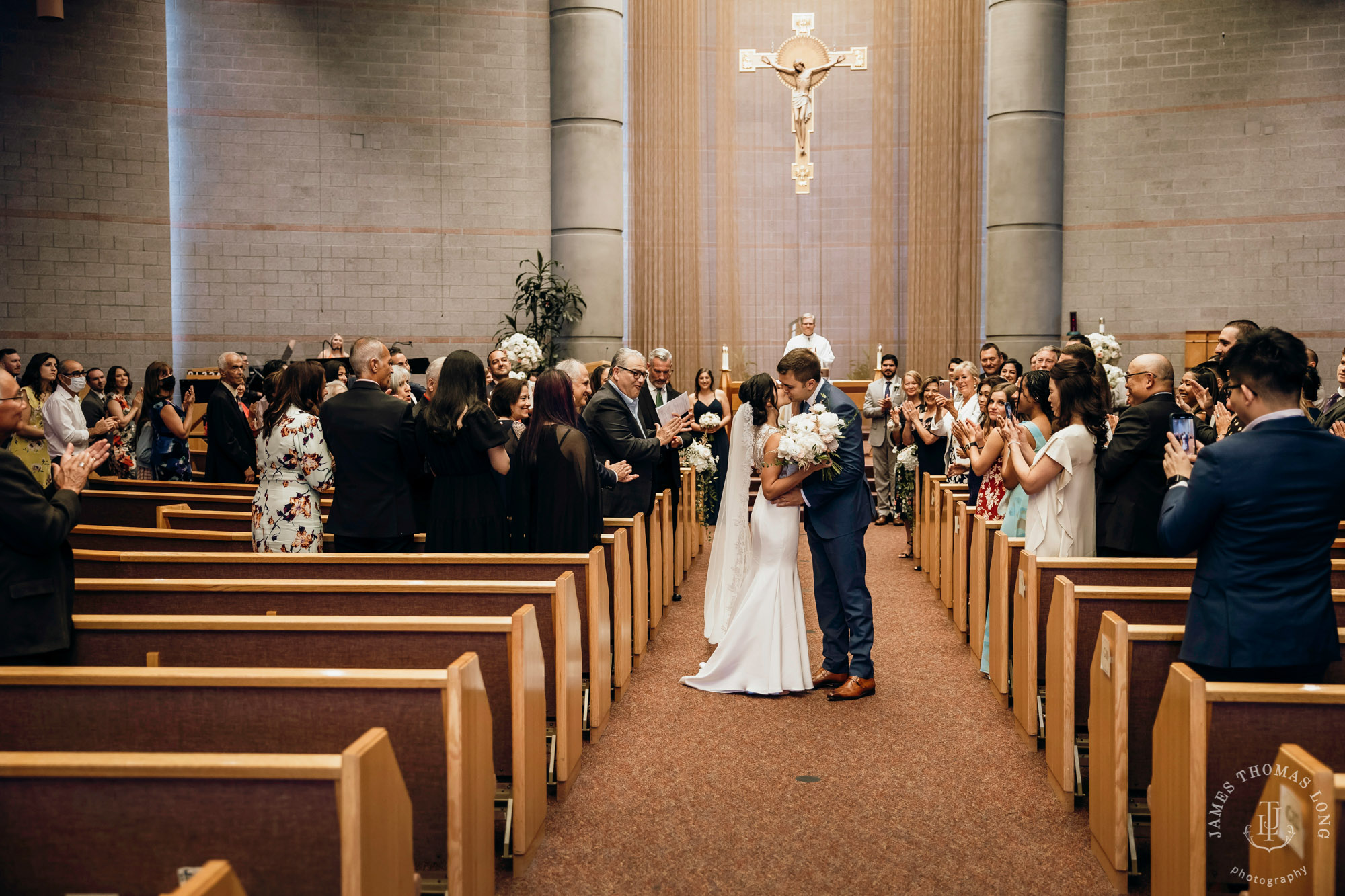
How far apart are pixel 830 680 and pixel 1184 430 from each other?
1851 mm

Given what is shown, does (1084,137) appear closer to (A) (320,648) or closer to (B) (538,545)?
(B) (538,545)

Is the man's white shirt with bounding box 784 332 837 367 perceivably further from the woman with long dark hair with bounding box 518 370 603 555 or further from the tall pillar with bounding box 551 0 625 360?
the woman with long dark hair with bounding box 518 370 603 555

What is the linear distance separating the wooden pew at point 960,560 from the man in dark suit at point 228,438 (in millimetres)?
4282

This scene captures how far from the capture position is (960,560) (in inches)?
223

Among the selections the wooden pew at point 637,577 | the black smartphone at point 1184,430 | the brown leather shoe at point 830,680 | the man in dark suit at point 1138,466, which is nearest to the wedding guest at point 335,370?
the wooden pew at point 637,577

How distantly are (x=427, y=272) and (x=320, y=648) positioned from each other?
9136 mm

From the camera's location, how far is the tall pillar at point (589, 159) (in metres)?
11.3

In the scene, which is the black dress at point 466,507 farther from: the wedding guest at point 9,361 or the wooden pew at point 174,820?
the wedding guest at point 9,361

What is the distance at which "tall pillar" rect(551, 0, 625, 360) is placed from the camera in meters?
11.3

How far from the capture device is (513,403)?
4.73 m

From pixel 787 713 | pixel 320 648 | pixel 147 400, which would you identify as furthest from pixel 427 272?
pixel 320 648

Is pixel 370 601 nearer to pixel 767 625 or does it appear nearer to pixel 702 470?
pixel 767 625

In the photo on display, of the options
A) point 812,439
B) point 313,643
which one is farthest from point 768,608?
point 313,643

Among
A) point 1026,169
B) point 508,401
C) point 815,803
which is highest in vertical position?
point 1026,169
